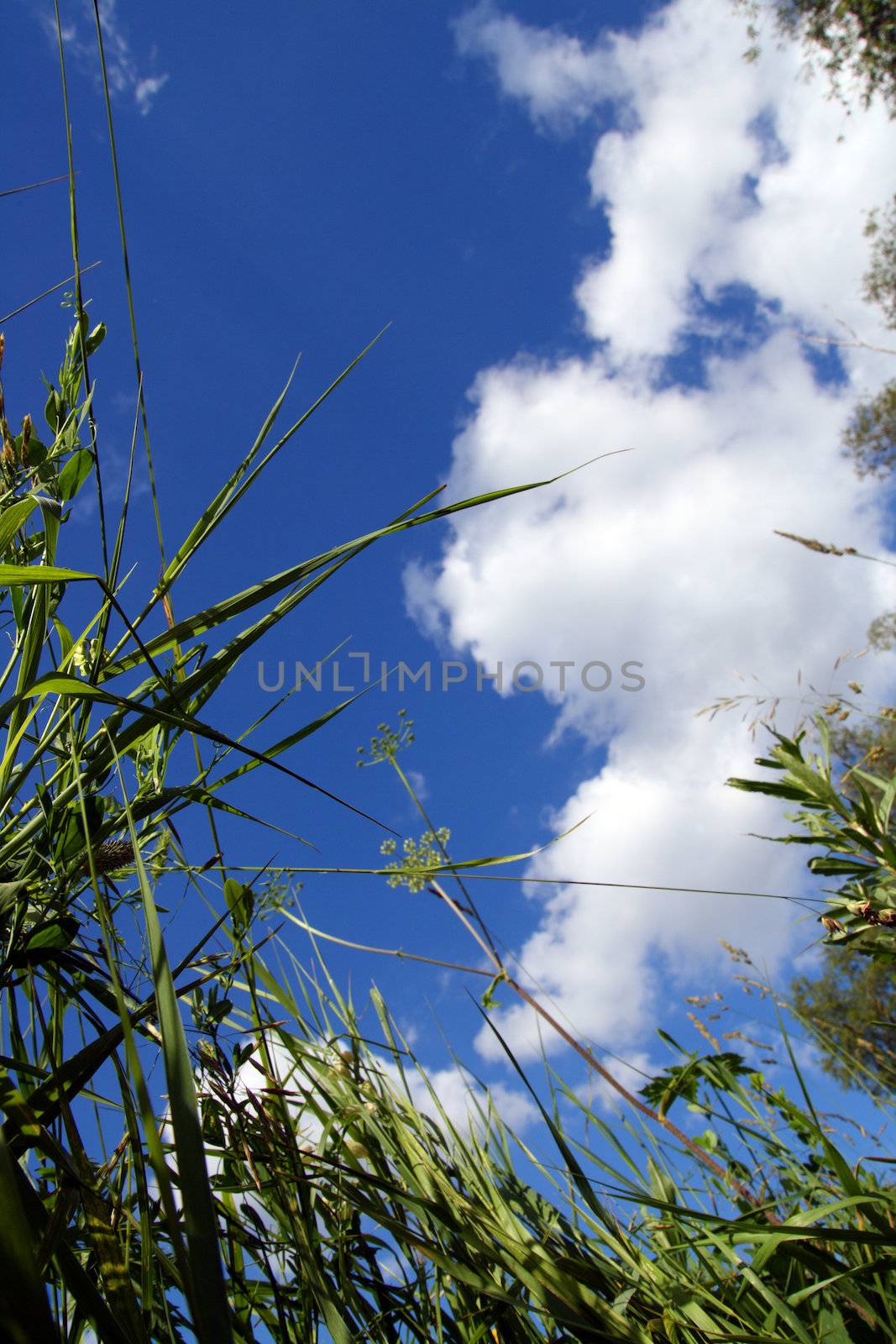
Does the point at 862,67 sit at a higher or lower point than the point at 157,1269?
higher

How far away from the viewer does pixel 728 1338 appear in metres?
0.47

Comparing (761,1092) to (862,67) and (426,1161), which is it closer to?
(426,1161)

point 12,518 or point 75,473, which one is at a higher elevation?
point 75,473

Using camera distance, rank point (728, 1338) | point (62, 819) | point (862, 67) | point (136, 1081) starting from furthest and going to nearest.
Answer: point (862, 67)
point (62, 819)
point (728, 1338)
point (136, 1081)

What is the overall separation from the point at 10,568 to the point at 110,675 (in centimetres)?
22

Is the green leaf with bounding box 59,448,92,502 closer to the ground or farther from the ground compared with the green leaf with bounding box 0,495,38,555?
farther from the ground

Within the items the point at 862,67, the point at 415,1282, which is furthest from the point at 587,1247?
the point at 862,67

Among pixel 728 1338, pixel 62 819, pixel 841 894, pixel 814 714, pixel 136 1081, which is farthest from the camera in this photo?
pixel 814 714

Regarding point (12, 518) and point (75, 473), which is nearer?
point (12, 518)

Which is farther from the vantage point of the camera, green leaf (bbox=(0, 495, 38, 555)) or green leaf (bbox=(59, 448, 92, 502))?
green leaf (bbox=(59, 448, 92, 502))

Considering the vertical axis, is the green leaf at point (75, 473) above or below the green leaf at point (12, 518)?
above

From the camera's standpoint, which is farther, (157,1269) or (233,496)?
(233,496)

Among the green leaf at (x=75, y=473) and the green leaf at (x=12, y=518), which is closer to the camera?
the green leaf at (x=12, y=518)

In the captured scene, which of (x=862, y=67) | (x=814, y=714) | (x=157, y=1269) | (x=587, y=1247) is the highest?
(x=862, y=67)
